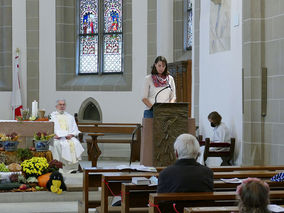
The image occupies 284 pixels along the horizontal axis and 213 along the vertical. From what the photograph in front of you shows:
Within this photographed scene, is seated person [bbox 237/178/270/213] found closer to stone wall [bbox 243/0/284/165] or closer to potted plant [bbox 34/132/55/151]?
stone wall [bbox 243/0/284/165]

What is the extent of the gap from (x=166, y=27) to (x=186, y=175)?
37.6 feet

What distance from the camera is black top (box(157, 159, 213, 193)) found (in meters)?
4.43

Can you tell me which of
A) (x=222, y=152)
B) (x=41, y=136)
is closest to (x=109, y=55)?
(x=41, y=136)

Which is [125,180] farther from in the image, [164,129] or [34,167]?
[34,167]

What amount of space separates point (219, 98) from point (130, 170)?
5.32 meters

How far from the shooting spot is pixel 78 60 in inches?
690

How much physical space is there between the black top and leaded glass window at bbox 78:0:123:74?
1258 cm

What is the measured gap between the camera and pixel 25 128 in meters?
10.3

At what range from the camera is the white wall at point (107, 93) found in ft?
52.6

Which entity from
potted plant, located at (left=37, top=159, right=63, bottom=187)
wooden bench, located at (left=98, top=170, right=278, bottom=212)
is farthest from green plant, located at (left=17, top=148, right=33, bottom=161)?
wooden bench, located at (left=98, top=170, right=278, bottom=212)

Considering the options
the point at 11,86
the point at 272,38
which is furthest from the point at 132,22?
the point at 272,38

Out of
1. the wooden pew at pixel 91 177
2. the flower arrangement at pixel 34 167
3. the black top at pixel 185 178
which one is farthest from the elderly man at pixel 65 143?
the black top at pixel 185 178

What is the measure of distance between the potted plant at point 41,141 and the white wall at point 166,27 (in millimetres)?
6387

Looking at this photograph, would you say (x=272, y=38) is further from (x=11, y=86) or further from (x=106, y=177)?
(x=11, y=86)
